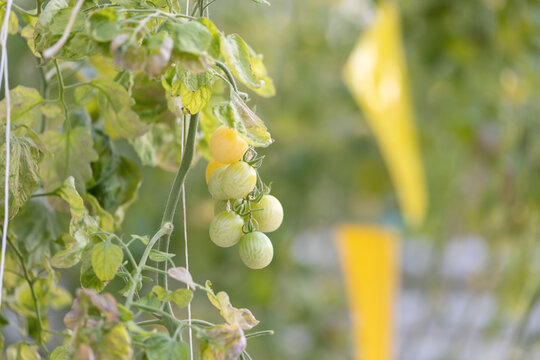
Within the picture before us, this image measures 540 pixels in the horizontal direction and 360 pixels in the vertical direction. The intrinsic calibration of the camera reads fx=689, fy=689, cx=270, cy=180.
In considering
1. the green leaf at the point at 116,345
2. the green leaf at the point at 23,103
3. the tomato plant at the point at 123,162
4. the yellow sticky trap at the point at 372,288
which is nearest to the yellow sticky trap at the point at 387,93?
the yellow sticky trap at the point at 372,288

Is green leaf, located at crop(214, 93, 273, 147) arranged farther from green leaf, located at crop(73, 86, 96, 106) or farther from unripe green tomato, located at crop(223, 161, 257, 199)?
green leaf, located at crop(73, 86, 96, 106)

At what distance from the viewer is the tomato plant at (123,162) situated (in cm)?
27

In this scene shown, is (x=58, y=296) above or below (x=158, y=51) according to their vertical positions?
below

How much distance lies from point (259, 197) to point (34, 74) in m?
0.42

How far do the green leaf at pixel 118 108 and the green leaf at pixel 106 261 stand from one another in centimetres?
10

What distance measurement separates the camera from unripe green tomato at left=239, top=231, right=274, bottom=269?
31 centimetres

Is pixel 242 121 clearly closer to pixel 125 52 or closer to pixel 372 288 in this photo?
pixel 125 52

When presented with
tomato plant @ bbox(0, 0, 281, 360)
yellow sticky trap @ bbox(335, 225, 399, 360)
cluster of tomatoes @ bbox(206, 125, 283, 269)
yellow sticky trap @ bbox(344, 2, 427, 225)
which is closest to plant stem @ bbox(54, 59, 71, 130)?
tomato plant @ bbox(0, 0, 281, 360)

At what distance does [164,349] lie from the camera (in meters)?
0.28

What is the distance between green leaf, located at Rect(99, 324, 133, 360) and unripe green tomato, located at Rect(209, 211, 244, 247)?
7 centimetres

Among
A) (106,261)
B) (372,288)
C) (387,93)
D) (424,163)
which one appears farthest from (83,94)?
(424,163)

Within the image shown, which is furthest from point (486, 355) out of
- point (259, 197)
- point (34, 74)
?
point (259, 197)

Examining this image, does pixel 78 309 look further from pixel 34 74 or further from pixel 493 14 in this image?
pixel 493 14

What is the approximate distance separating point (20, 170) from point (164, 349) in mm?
130
